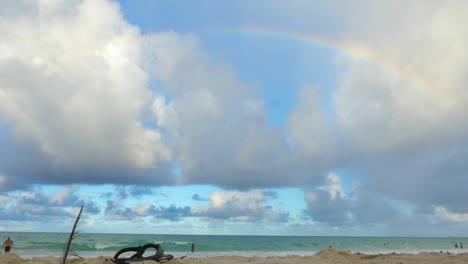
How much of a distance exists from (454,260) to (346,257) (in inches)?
197

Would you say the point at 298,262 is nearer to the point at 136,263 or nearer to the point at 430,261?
the point at 430,261

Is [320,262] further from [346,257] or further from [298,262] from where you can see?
[346,257]

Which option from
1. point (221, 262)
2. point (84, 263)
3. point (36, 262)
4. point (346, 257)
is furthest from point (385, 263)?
point (36, 262)

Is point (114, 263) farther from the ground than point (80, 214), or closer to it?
closer to it

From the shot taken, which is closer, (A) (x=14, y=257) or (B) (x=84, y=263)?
(B) (x=84, y=263)

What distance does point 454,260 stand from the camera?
18.2 metres

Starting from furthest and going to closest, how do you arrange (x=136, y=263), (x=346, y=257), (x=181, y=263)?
(x=346, y=257) < (x=181, y=263) < (x=136, y=263)

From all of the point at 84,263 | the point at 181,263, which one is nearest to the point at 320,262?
the point at 181,263

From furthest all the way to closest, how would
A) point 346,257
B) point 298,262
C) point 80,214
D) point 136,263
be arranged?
point 346,257, point 298,262, point 136,263, point 80,214

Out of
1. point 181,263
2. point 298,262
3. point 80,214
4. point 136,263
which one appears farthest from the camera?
point 298,262

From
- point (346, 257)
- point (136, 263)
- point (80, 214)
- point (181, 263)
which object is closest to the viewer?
point (80, 214)

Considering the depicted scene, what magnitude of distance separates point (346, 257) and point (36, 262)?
1394 centimetres

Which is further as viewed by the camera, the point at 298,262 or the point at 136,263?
the point at 298,262

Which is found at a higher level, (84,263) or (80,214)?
(80,214)
